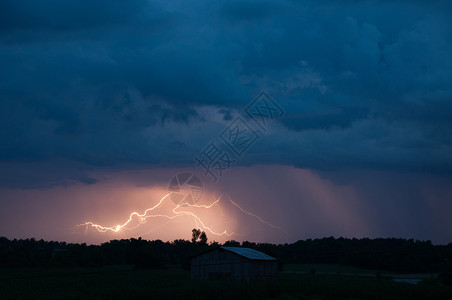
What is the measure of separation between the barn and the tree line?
23934mm

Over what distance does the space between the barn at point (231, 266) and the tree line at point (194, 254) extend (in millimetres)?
23934

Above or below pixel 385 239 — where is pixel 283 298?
below

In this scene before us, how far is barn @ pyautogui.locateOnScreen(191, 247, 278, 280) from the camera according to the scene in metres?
48.4

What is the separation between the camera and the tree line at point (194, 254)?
277 feet

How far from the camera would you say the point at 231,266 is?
4912cm

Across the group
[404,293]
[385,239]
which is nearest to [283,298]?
[404,293]

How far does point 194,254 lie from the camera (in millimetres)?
89188

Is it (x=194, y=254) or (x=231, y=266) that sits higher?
(x=194, y=254)

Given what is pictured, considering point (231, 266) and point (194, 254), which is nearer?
point (231, 266)

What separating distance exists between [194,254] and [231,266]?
41.5 m

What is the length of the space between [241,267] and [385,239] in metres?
138

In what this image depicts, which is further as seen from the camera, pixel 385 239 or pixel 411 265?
pixel 385 239

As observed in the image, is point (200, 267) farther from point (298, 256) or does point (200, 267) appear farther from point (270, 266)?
point (298, 256)

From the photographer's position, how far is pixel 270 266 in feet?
171
